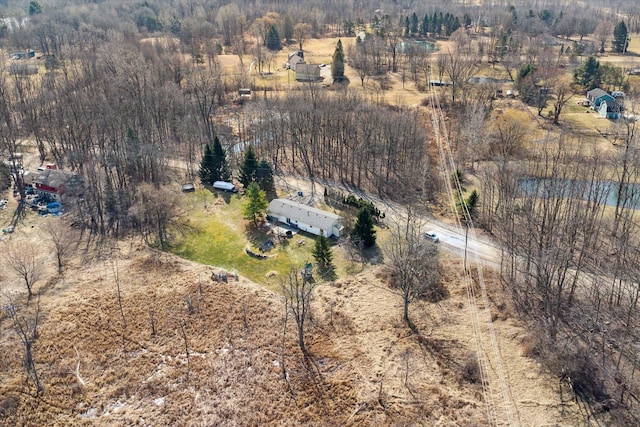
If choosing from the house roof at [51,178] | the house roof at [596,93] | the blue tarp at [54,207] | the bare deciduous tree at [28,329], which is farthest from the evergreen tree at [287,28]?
the bare deciduous tree at [28,329]

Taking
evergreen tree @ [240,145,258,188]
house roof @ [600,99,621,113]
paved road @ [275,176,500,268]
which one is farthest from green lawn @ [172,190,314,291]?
house roof @ [600,99,621,113]

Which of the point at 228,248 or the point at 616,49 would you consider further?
the point at 616,49

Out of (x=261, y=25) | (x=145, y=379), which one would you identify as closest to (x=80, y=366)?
(x=145, y=379)

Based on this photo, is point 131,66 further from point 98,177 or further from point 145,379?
point 145,379

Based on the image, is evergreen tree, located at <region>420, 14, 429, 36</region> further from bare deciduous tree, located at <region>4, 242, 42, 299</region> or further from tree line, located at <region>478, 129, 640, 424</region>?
bare deciduous tree, located at <region>4, 242, 42, 299</region>

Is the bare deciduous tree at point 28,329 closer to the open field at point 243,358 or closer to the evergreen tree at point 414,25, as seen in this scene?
the open field at point 243,358

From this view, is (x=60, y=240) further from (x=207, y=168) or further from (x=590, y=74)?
(x=590, y=74)

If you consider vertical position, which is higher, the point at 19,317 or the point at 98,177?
the point at 98,177
